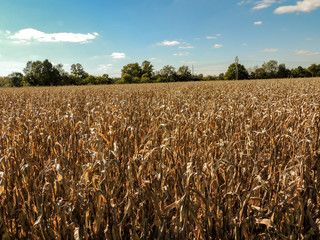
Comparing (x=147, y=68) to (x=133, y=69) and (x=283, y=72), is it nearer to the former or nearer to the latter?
(x=133, y=69)

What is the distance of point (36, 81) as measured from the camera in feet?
249

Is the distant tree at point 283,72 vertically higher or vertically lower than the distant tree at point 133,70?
lower

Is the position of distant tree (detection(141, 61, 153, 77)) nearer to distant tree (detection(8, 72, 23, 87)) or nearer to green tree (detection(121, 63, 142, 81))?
green tree (detection(121, 63, 142, 81))

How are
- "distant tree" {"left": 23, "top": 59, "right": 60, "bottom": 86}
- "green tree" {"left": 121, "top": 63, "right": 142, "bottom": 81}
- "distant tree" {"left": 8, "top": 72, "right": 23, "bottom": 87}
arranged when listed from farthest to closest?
"green tree" {"left": 121, "top": 63, "right": 142, "bottom": 81} → "distant tree" {"left": 8, "top": 72, "right": 23, "bottom": 87} → "distant tree" {"left": 23, "top": 59, "right": 60, "bottom": 86}

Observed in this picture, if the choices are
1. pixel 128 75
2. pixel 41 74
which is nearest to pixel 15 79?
pixel 41 74

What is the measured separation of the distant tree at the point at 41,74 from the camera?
75125 mm

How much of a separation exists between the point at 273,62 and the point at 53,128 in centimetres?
13502

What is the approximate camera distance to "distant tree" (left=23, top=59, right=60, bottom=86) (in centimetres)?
7512

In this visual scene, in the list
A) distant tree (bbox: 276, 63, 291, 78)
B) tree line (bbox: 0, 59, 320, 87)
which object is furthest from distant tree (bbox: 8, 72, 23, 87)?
distant tree (bbox: 276, 63, 291, 78)

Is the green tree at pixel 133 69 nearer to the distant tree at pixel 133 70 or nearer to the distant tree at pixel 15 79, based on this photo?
the distant tree at pixel 133 70

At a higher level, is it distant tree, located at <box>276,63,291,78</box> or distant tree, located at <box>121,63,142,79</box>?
distant tree, located at <box>121,63,142,79</box>

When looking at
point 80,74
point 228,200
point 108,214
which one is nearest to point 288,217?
point 228,200

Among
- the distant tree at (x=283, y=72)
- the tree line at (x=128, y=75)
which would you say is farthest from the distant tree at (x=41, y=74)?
the distant tree at (x=283, y=72)

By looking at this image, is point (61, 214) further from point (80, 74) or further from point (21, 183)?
point (80, 74)
